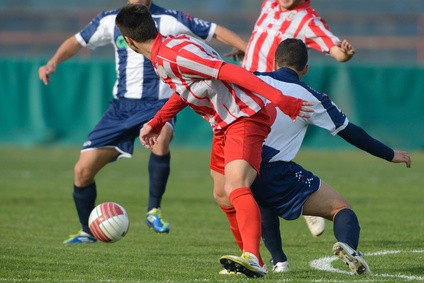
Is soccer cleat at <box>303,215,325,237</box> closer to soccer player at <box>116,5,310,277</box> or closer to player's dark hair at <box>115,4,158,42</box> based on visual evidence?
soccer player at <box>116,5,310,277</box>

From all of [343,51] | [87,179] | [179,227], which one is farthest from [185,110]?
[343,51]

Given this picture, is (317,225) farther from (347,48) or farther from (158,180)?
(158,180)

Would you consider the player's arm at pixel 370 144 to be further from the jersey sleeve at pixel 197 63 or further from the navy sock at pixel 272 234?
the jersey sleeve at pixel 197 63

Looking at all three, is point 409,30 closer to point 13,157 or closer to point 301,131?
point 13,157

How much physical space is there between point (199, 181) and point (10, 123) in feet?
22.3

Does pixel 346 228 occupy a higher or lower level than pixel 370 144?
lower

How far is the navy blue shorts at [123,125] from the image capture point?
920 centimetres

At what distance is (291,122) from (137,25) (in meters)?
1.22

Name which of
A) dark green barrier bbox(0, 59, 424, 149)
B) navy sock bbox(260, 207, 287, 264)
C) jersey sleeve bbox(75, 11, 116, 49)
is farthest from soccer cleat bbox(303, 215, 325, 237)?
dark green barrier bbox(0, 59, 424, 149)

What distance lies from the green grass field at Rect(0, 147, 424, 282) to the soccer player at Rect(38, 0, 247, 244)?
1.43ft

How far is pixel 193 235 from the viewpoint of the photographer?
9.52 m

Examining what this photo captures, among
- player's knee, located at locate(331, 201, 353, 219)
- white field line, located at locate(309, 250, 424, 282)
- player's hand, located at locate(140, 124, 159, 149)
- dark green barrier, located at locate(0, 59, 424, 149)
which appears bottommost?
dark green barrier, located at locate(0, 59, 424, 149)

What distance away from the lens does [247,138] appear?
6.53 m

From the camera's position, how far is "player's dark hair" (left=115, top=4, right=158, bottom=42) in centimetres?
→ 655
